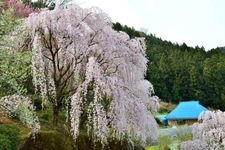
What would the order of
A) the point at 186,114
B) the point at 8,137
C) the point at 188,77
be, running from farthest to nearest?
the point at 188,77 → the point at 186,114 → the point at 8,137

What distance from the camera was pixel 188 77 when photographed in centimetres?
5906

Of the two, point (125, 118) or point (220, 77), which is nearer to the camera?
point (125, 118)

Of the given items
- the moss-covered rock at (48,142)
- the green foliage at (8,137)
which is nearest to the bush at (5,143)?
the green foliage at (8,137)

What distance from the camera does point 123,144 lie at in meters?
14.8

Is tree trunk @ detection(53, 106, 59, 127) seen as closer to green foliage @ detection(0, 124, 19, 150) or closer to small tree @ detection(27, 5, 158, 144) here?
small tree @ detection(27, 5, 158, 144)

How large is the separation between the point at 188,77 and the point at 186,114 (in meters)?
9.56

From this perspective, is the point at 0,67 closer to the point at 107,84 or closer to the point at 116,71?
the point at 107,84

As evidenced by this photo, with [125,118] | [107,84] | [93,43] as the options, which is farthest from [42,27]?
[125,118]

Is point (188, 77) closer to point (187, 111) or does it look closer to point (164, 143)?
point (187, 111)

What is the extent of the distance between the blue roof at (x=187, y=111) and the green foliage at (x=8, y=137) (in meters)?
39.9

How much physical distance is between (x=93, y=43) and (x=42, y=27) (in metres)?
1.51

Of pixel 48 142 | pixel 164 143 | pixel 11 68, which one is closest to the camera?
pixel 11 68

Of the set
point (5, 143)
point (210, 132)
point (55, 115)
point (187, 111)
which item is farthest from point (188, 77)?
point (5, 143)

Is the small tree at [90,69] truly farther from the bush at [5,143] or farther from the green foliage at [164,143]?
the green foliage at [164,143]
